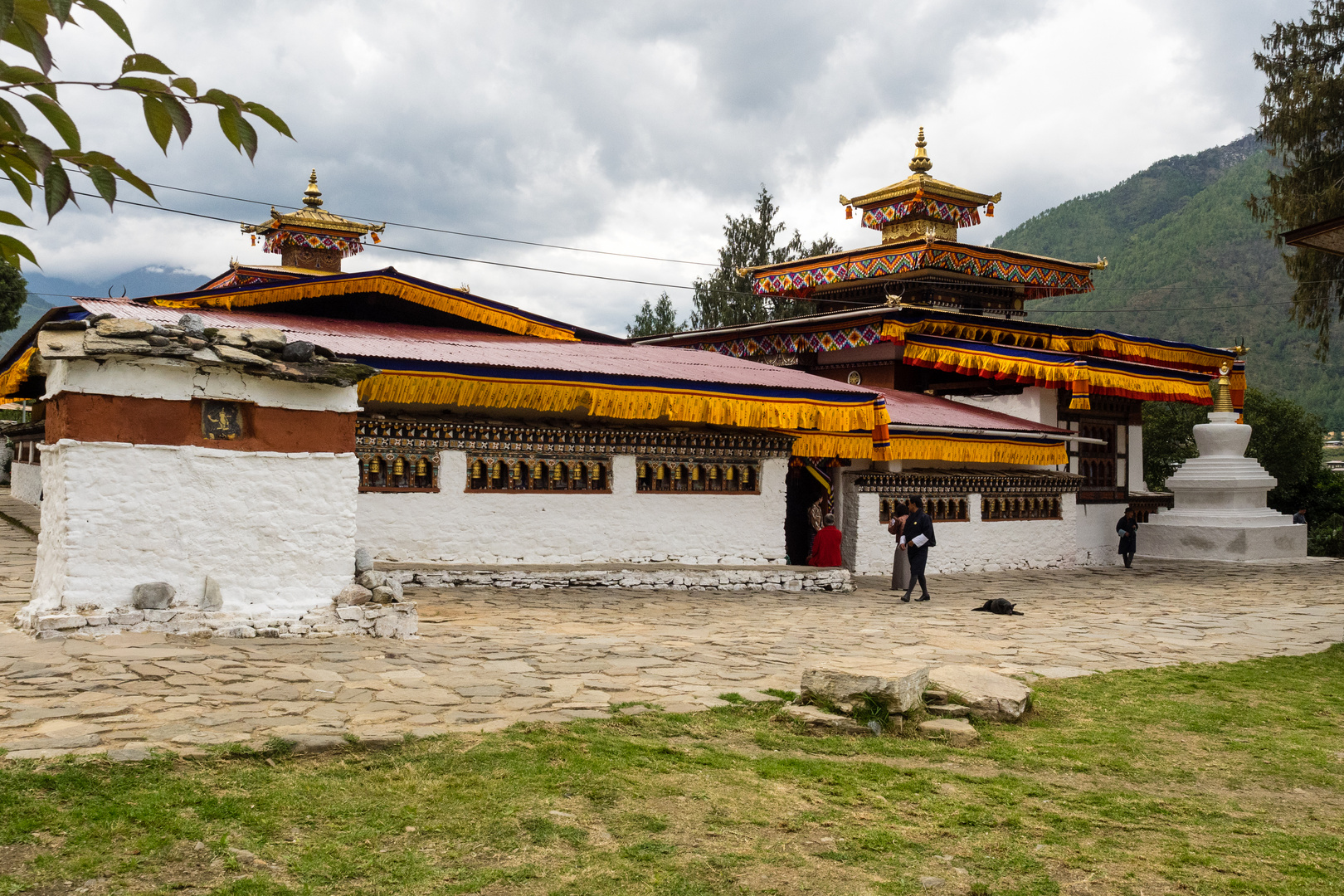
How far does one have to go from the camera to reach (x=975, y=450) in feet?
48.6

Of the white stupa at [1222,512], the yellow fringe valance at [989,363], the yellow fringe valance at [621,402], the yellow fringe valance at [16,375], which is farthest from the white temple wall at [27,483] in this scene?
the white stupa at [1222,512]

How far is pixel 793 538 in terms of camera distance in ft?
50.2

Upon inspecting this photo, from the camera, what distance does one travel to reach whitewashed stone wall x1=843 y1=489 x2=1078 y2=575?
14.2 metres

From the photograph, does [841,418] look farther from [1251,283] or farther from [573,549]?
[1251,283]

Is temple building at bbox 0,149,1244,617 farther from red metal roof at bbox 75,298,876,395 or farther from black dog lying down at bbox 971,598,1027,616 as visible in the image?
black dog lying down at bbox 971,598,1027,616

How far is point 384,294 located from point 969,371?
8973 mm

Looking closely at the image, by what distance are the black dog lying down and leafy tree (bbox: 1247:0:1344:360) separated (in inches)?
606

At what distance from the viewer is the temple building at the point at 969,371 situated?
49.2 ft

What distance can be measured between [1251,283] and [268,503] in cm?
6447

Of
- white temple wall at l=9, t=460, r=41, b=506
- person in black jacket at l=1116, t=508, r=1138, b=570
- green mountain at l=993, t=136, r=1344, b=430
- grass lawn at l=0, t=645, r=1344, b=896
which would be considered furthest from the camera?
green mountain at l=993, t=136, r=1344, b=430

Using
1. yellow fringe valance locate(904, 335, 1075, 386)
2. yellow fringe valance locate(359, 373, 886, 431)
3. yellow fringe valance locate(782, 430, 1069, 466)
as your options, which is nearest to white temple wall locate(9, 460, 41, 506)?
yellow fringe valance locate(359, 373, 886, 431)

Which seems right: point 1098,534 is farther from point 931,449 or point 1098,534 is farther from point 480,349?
point 480,349

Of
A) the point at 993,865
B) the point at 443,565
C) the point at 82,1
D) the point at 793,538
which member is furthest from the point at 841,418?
the point at 82,1

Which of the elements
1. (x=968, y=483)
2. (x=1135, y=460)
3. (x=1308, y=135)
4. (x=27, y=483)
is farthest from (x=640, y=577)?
(x=1308, y=135)
